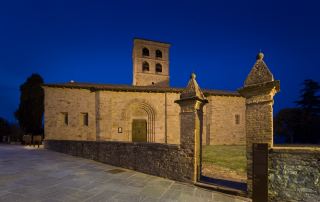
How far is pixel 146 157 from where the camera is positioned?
7297 mm

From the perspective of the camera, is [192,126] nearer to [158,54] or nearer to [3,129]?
[158,54]

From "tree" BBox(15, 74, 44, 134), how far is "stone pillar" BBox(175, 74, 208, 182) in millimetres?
22761

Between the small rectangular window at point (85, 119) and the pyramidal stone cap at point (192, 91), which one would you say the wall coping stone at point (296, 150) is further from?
the small rectangular window at point (85, 119)

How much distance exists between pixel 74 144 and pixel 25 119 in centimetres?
1680

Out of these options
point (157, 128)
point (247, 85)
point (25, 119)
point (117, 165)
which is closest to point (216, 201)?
point (247, 85)

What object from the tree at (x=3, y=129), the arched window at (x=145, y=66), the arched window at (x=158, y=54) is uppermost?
the arched window at (x=158, y=54)

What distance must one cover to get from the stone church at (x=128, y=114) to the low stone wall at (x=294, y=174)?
46.7ft

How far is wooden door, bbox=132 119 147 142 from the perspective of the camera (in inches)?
731

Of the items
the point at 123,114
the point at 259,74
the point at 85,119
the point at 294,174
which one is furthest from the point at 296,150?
the point at 85,119

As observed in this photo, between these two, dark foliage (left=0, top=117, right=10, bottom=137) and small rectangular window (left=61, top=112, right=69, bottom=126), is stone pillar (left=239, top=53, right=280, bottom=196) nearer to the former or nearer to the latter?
small rectangular window (left=61, top=112, right=69, bottom=126)

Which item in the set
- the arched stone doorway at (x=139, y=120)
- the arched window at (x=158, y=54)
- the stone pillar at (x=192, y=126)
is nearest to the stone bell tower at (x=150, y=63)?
the arched window at (x=158, y=54)

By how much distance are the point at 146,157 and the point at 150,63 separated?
21.9 m

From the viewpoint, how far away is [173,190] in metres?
5.33

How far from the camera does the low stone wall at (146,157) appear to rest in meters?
6.22
